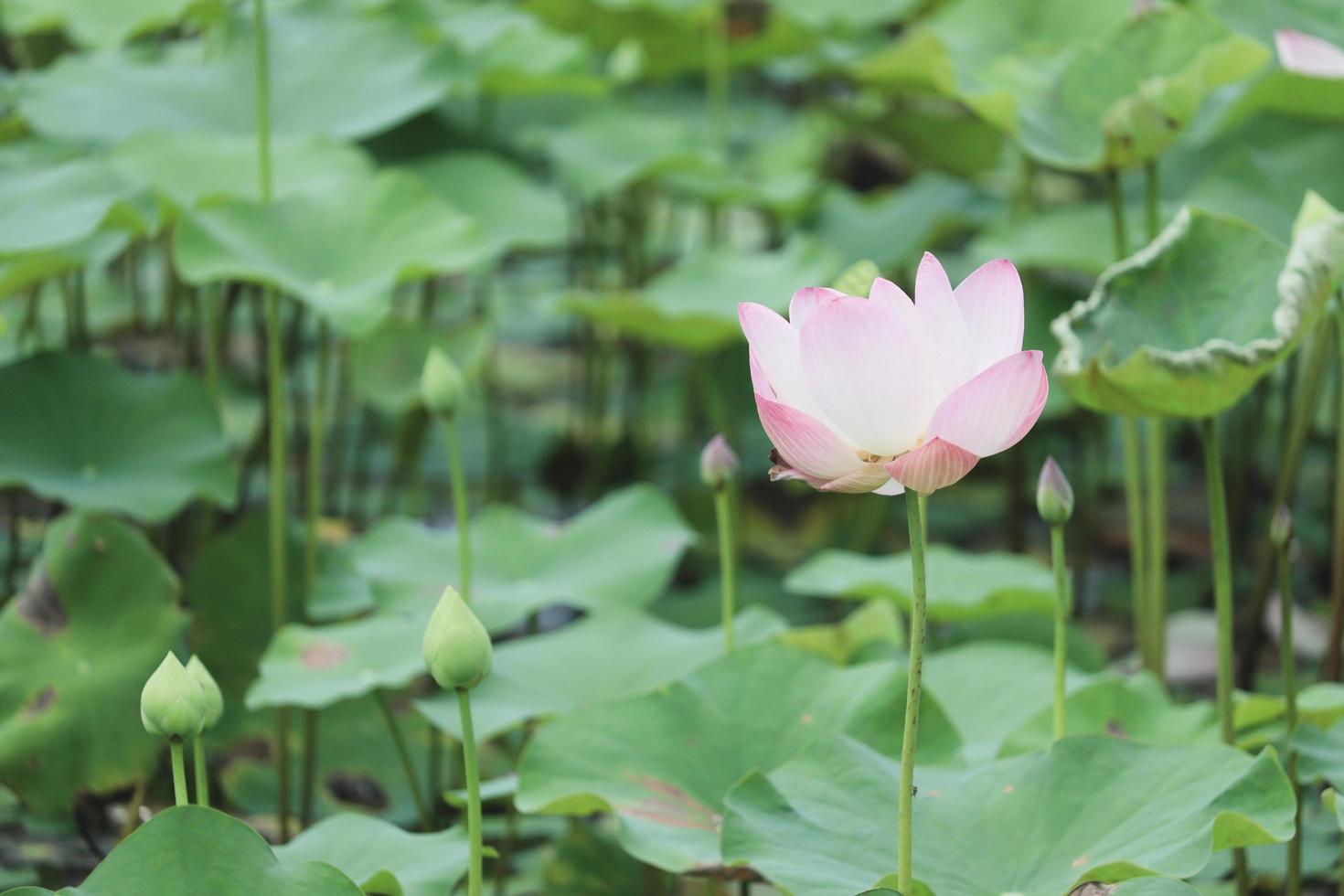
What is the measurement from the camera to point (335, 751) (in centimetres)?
153

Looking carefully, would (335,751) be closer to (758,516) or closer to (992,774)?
(992,774)

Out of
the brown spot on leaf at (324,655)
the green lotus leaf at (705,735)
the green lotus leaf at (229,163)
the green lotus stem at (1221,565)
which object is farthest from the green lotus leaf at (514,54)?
the green lotus stem at (1221,565)

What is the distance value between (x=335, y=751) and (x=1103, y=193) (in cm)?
172

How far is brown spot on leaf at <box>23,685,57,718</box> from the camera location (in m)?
1.20

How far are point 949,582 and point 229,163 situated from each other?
106 centimetres

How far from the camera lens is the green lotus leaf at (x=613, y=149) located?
2035 mm

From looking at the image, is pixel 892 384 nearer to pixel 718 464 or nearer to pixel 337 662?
pixel 718 464

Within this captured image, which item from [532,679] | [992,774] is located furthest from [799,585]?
[992,774]

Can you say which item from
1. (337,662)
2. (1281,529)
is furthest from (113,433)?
(1281,529)

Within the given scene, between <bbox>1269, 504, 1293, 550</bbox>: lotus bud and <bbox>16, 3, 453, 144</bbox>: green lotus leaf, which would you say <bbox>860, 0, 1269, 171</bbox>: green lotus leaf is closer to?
<bbox>1269, 504, 1293, 550</bbox>: lotus bud

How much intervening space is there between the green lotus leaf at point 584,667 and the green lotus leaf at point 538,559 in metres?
0.06

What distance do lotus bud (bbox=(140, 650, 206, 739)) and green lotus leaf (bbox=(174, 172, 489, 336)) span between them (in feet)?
2.02

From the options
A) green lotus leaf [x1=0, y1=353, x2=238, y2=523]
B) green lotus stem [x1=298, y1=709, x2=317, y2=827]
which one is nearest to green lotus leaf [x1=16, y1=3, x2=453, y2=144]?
green lotus leaf [x1=0, y1=353, x2=238, y2=523]

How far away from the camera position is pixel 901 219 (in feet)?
7.41
